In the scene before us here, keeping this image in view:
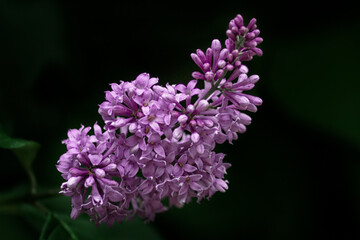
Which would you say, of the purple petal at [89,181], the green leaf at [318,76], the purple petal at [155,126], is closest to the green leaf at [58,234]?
the purple petal at [89,181]

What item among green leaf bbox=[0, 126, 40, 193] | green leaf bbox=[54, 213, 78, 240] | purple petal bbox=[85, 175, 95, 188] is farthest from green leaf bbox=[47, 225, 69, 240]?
purple petal bbox=[85, 175, 95, 188]

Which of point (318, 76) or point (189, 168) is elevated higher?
point (318, 76)

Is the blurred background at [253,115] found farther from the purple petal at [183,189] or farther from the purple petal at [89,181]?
the purple petal at [89,181]

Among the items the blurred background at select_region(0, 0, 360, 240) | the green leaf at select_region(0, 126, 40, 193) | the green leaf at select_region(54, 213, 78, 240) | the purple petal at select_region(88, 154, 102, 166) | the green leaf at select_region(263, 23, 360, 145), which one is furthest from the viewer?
the green leaf at select_region(263, 23, 360, 145)

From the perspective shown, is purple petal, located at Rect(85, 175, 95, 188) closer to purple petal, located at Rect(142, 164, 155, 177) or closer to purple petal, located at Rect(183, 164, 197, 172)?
purple petal, located at Rect(142, 164, 155, 177)

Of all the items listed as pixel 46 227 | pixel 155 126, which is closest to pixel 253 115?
pixel 155 126

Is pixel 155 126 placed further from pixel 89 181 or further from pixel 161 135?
pixel 89 181
